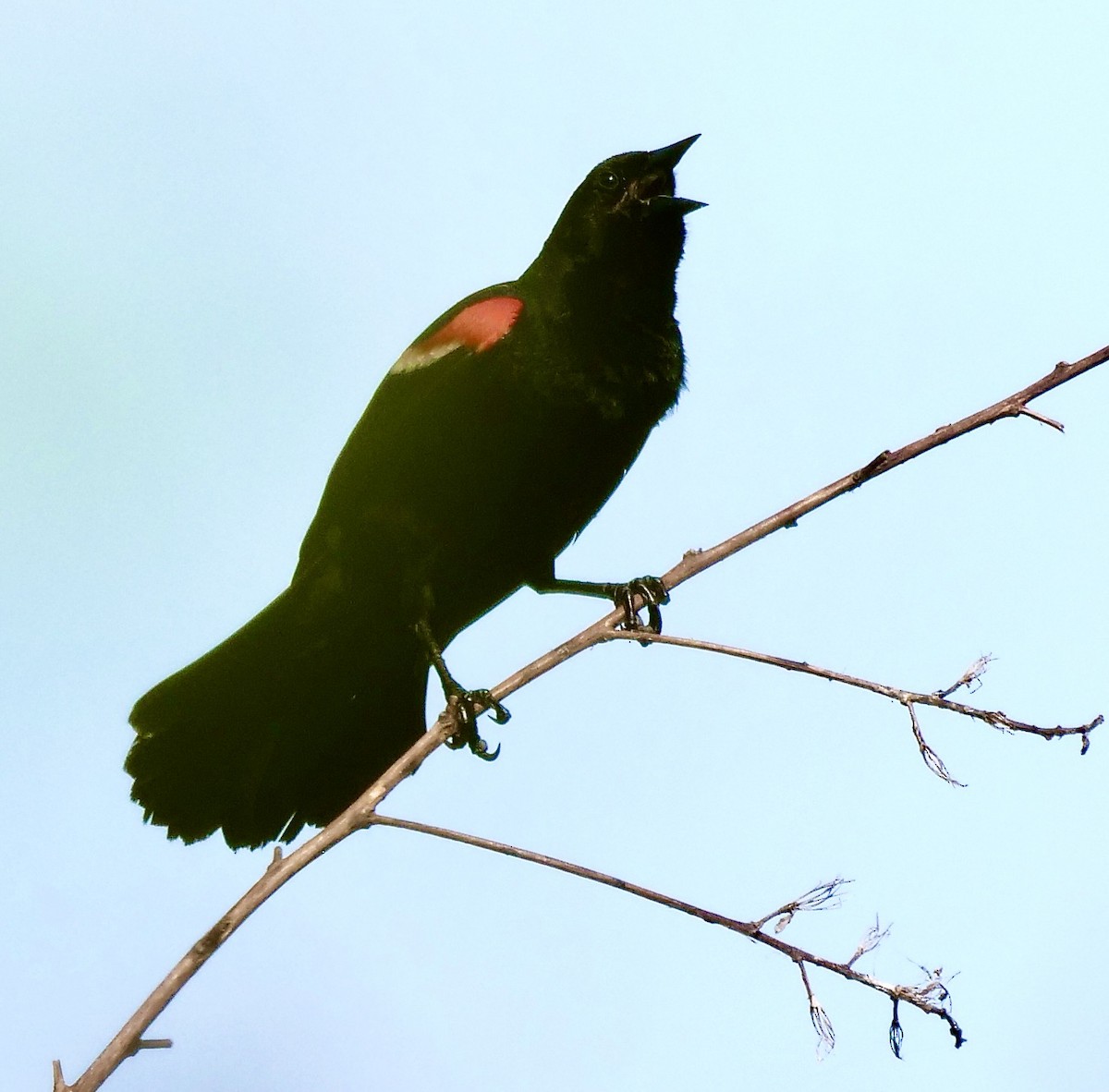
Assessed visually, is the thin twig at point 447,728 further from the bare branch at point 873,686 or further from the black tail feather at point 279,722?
the black tail feather at point 279,722

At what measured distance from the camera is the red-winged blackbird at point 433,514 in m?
2.74

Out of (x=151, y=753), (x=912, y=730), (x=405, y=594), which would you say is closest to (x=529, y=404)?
(x=405, y=594)

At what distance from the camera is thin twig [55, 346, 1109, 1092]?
4.74 ft

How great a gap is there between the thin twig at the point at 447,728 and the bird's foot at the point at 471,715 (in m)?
Result: 0.63

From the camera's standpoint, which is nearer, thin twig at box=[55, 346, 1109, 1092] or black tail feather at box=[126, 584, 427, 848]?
thin twig at box=[55, 346, 1109, 1092]

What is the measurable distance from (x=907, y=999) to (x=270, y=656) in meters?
1.74

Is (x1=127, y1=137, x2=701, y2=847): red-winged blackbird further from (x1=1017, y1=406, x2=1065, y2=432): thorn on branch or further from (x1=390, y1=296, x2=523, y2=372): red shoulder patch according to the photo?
(x1=1017, y1=406, x2=1065, y2=432): thorn on branch

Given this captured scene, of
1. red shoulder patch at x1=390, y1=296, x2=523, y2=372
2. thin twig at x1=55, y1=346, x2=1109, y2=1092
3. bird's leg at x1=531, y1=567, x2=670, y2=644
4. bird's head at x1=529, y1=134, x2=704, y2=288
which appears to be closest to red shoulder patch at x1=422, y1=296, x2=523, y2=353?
red shoulder patch at x1=390, y1=296, x2=523, y2=372

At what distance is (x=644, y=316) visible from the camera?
2826mm

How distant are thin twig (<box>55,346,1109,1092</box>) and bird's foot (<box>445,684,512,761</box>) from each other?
0.63 metres

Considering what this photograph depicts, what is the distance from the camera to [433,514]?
9.10 feet

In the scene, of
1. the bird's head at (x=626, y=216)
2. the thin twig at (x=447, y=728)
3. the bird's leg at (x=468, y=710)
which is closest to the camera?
the thin twig at (x=447, y=728)

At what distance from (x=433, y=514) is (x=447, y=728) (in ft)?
2.86

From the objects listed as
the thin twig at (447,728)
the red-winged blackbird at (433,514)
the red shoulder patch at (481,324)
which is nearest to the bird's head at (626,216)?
the red-winged blackbird at (433,514)
